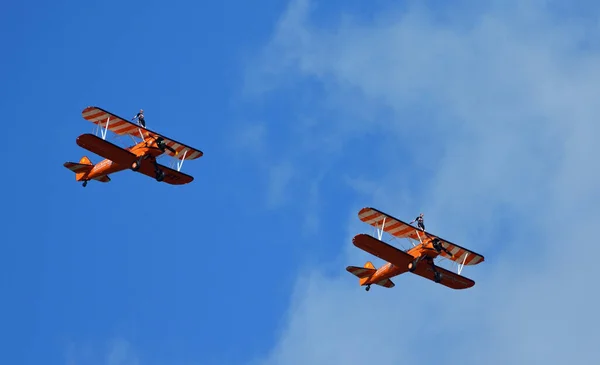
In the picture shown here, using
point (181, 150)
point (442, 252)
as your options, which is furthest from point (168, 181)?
point (442, 252)

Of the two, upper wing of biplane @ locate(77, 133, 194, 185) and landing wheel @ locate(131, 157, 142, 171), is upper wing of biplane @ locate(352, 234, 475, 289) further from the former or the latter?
landing wheel @ locate(131, 157, 142, 171)

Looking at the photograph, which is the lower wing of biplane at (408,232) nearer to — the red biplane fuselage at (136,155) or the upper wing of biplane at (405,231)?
the upper wing of biplane at (405,231)

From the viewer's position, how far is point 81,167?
279 ft

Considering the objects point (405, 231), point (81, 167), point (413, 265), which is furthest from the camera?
point (81, 167)

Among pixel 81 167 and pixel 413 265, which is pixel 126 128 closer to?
pixel 81 167

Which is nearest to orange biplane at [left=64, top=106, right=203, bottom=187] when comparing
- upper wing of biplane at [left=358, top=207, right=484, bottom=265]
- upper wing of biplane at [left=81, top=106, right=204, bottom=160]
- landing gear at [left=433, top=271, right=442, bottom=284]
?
upper wing of biplane at [left=81, top=106, right=204, bottom=160]

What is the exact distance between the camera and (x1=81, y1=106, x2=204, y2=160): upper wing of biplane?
83.0m

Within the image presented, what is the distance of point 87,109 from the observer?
82.8m

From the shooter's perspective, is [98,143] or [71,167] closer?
[98,143]

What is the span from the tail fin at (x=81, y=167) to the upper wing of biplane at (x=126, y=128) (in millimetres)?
2527

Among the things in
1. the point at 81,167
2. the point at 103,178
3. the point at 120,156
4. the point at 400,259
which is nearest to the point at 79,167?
the point at 81,167

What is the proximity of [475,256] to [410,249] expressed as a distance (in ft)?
22.7

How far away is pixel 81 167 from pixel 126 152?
5.78 metres

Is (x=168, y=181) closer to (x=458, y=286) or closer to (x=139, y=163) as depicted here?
(x=139, y=163)
